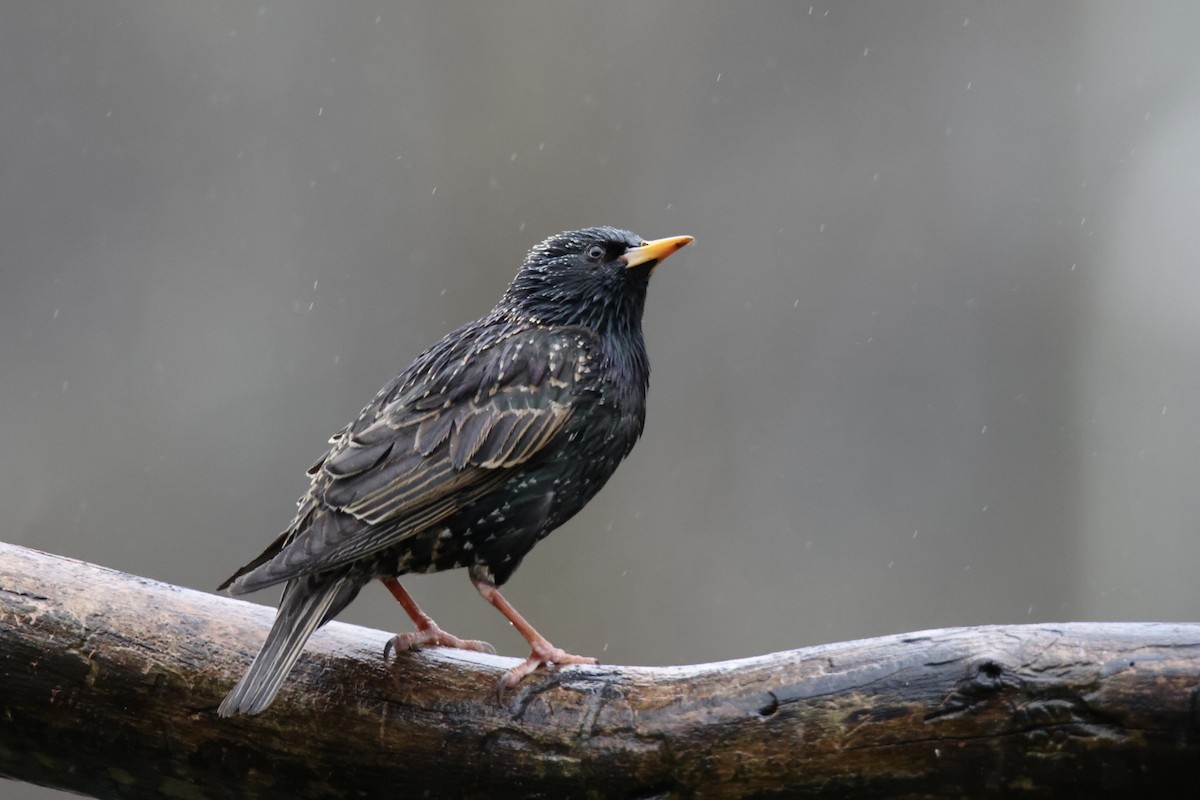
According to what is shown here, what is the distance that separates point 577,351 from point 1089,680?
1.59m

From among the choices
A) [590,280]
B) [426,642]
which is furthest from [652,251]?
[426,642]

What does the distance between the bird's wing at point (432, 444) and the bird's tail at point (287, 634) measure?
11cm

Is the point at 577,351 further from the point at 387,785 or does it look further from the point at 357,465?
the point at 387,785

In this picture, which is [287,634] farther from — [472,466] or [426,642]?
[472,466]

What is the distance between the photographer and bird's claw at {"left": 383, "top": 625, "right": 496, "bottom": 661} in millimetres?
2988

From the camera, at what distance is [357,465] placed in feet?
10.2

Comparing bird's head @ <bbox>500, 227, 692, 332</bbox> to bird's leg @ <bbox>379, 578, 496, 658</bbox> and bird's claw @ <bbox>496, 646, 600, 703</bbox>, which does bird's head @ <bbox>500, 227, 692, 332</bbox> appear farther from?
bird's claw @ <bbox>496, 646, 600, 703</bbox>

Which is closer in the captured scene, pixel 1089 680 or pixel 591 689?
pixel 1089 680

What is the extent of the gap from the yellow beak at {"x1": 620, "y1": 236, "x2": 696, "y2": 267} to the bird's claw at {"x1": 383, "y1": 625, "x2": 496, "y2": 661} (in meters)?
1.15

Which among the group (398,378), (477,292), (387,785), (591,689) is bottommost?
(387,785)

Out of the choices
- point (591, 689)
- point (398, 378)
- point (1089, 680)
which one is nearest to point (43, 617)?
point (398, 378)

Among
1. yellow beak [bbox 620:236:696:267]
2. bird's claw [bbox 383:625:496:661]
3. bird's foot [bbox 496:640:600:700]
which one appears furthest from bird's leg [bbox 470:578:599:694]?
yellow beak [bbox 620:236:696:267]

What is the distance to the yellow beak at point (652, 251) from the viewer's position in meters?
3.55

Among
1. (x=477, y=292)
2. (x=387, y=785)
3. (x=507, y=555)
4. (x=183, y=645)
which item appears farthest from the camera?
(x=477, y=292)
